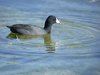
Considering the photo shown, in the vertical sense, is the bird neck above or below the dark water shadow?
above

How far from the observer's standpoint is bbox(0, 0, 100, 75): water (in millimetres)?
10081

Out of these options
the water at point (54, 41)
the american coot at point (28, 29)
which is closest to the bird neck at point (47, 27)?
the american coot at point (28, 29)

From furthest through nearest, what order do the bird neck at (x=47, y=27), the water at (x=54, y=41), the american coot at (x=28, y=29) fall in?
1. the bird neck at (x=47, y=27)
2. the american coot at (x=28, y=29)
3. the water at (x=54, y=41)

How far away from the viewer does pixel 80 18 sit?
14.9 m

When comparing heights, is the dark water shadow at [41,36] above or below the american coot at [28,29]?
below

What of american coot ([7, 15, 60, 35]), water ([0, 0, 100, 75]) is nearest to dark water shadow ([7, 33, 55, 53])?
water ([0, 0, 100, 75])

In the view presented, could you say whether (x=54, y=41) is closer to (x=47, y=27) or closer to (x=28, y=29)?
(x=28, y=29)

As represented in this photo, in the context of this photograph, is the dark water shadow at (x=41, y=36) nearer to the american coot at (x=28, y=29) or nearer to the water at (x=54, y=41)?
the water at (x=54, y=41)

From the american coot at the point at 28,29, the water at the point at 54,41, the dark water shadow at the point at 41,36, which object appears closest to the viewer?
the water at the point at 54,41

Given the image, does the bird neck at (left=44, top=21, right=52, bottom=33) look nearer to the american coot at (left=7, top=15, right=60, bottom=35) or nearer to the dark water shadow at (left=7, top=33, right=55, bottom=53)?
the american coot at (left=7, top=15, right=60, bottom=35)

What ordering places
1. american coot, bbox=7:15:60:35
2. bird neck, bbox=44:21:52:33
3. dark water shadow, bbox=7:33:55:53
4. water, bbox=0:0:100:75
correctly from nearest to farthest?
water, bbox=0:0:100:75 < dark water shadow, bbox=7:33:55:53 < american coot, bbox=7:15:60:35 < bird neck, bbox=44:21:52:33

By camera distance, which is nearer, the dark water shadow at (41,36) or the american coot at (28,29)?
the dark water shadow at (41,36)

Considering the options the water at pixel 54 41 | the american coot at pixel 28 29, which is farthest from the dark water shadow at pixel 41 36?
the american coot at pixel 28 29

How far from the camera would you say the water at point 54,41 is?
33.1 ft
